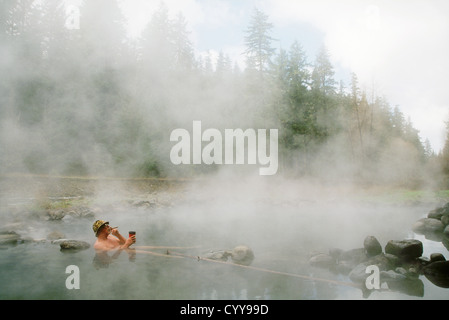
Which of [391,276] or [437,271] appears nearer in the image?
[391,276]

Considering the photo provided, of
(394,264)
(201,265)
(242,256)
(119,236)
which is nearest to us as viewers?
(394,264)

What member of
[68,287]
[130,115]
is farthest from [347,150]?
[68,287]

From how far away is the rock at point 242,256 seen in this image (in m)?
4.56

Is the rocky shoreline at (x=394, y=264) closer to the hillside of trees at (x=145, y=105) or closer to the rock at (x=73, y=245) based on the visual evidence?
the rock at (x=73, y=245)

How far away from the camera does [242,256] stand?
15.1 feet

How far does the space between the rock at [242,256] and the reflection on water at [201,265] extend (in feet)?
0.37

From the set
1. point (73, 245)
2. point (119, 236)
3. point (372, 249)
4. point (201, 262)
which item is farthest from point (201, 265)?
point (372, 249)

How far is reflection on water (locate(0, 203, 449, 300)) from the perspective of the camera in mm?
3441

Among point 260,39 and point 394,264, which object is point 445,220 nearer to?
point 394,264

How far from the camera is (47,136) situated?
15969 mm

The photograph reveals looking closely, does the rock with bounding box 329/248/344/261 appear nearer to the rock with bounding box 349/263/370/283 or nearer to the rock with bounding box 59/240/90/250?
the rock with bounding box 349/263/370/283

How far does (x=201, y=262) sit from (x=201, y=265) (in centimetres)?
15
